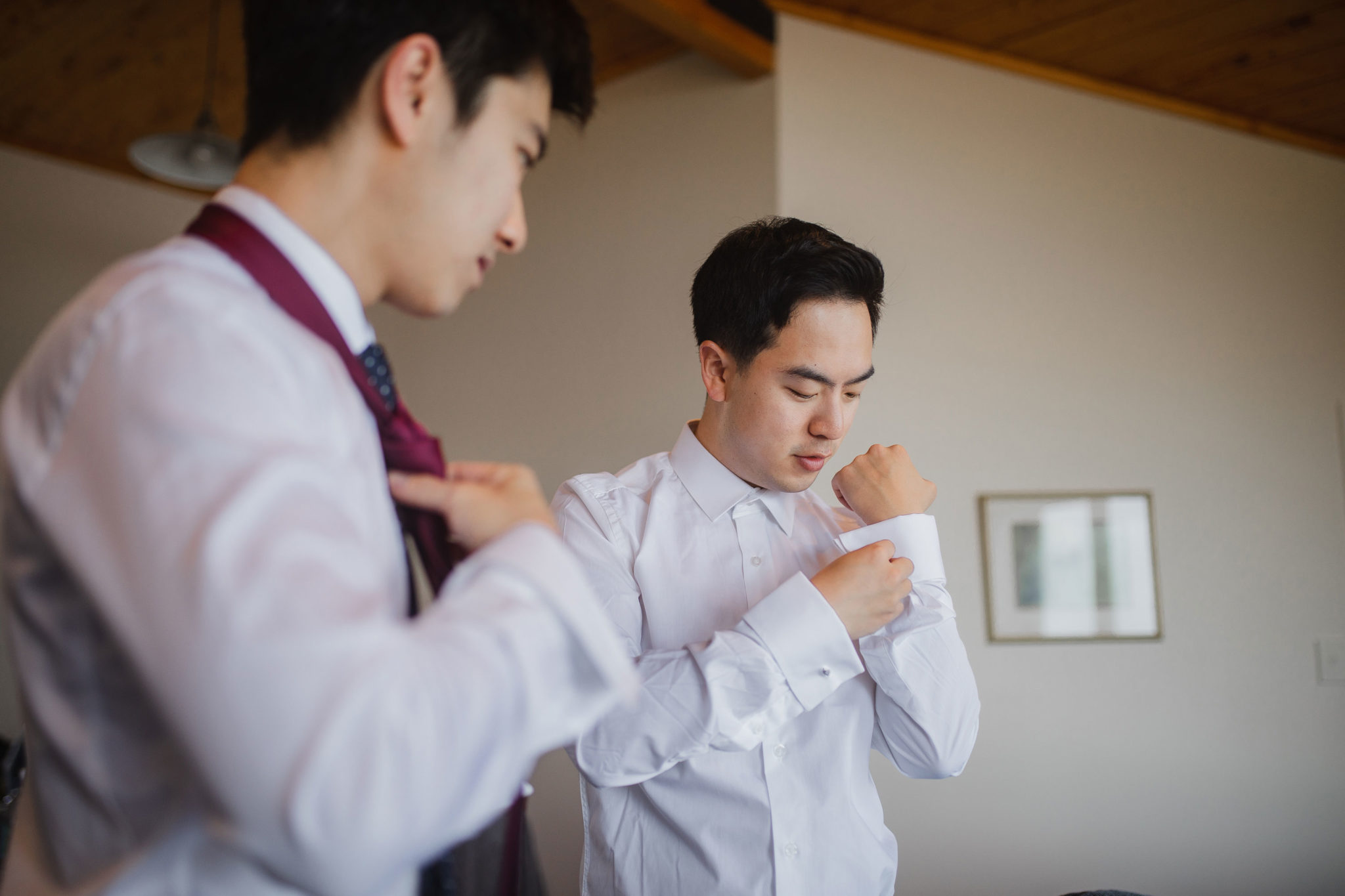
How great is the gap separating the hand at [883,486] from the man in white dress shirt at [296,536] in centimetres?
86

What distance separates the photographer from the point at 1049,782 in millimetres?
2900

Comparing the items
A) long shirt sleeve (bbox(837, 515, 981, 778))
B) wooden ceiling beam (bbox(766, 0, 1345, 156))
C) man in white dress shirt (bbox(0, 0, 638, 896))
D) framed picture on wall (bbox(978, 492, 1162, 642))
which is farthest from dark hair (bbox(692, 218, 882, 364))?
wooden ceiling beam (bbox(766, 0, 1345, 156))

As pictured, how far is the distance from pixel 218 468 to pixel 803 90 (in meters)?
2.96

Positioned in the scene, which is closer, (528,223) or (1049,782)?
(1049,782)

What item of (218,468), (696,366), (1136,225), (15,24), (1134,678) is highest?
(15,24)

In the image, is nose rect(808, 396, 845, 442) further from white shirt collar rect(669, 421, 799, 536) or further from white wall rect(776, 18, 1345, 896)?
white wall rect(776, 18, 1345, 896)

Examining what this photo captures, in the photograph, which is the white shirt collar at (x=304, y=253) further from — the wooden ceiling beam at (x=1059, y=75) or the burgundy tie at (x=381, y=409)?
the wooden ceiling beam at (x=1059, y=75)

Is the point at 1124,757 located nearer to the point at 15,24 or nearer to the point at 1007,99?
the point at 1007,99

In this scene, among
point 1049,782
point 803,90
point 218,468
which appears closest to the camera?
point 218,468

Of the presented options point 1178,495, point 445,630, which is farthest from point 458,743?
point 1178,495

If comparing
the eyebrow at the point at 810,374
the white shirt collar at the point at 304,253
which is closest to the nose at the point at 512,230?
the white shirt collar at the point at 304,253

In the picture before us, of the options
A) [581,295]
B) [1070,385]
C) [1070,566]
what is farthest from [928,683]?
[581,295]

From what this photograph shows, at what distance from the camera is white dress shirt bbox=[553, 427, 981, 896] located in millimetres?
1221

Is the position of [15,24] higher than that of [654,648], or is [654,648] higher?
[15,24]
